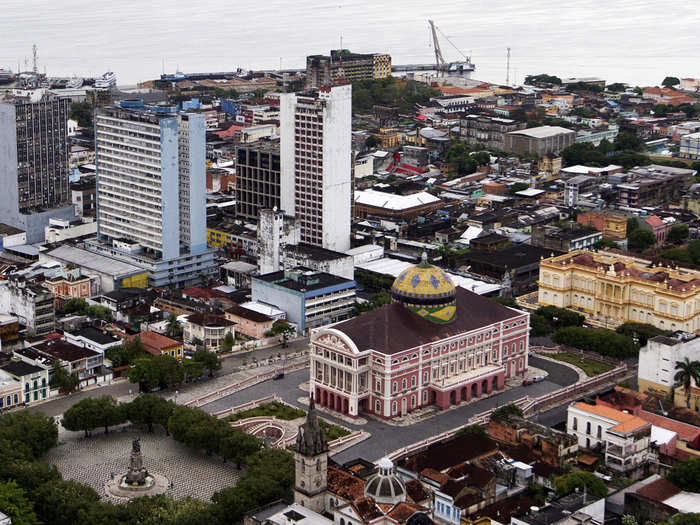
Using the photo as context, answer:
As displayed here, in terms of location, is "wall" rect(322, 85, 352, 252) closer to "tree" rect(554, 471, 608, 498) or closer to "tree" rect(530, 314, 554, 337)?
"tree" rect(530, 314, 554, 337)

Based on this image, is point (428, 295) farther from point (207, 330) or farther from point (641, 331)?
point (641, 331)

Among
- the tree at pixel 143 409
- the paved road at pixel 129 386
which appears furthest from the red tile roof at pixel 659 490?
the paved road at pixel 129 386

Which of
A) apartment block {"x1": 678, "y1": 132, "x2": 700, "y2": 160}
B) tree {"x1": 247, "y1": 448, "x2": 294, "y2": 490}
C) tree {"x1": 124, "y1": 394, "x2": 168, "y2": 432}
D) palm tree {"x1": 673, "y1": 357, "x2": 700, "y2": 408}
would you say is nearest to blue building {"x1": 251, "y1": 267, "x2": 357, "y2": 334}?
tree {"x1": 124, "y1": 394, "x2": 168, "y2": 432}

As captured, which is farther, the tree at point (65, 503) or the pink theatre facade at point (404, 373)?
the pink theatre facade at point (404, 373)

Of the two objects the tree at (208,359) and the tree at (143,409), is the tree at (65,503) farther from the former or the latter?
the tree at (208,359)

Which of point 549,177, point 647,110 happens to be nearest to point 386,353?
point 549,177

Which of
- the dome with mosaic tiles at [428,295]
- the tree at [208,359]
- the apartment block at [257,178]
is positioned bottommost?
the tree at [208,359]

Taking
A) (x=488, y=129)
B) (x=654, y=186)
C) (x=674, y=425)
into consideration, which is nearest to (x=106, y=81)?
(x=488, y=129)
